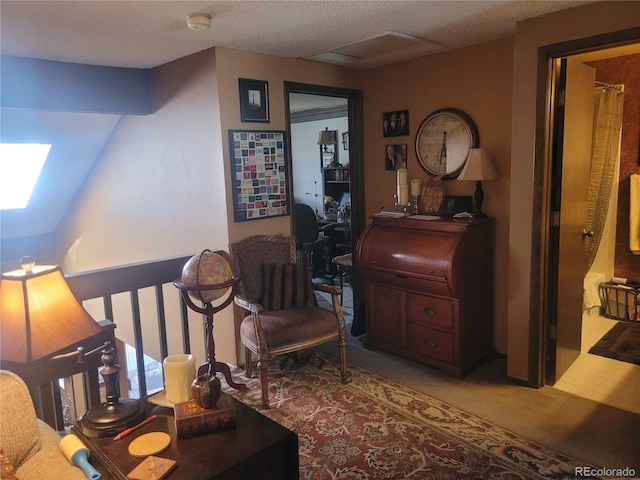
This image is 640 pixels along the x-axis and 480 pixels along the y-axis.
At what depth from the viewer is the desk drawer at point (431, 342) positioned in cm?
325

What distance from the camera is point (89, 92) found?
140 inches

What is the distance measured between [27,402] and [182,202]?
8.01 ft

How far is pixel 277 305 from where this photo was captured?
3.34m

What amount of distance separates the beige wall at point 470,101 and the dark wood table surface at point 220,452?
2.33 m

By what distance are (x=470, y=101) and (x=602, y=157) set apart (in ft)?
4.86

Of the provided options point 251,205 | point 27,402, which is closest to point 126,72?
point 251,205

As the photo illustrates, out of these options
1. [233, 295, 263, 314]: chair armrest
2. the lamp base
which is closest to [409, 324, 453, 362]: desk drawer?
[233, 295, 263, 314]: chair armrest

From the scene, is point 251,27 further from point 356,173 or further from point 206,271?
point 356,173

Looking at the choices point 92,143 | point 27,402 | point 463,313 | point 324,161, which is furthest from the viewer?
point 324,161

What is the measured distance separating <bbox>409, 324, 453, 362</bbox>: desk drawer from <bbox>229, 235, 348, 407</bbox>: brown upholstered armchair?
21.7 inches

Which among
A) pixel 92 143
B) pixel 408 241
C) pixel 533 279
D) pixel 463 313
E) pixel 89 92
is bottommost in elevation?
pixel 463 313

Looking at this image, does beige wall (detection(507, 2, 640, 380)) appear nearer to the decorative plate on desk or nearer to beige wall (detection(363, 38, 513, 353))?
beige wall (detection(363, 38, 513, 353))

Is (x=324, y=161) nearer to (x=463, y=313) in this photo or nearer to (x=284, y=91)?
(x=284, y=91)

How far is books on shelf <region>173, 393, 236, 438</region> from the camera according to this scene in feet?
5.34
